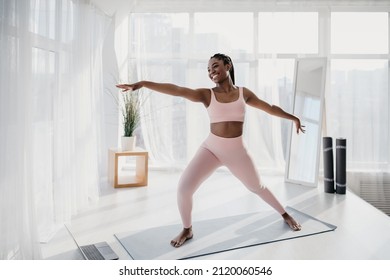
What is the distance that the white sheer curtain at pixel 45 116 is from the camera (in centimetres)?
197

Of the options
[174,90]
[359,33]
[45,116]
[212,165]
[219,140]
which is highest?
[359,33]

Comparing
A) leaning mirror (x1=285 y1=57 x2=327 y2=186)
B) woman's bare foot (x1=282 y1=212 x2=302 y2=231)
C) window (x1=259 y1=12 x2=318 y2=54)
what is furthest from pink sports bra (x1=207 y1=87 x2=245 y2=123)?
window (x1=259 y1=12 x2=318 y2=54)

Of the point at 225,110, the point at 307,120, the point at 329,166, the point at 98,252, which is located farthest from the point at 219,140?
the point at 307,120

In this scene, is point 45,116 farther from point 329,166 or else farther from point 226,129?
point 329,166

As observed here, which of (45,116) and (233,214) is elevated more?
(45,116)

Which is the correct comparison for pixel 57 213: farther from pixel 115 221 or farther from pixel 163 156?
pixel 163 156

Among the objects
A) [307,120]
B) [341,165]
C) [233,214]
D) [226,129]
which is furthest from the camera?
[307,120]

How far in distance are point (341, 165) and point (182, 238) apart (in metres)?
2.17

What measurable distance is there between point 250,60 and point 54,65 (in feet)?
9.16

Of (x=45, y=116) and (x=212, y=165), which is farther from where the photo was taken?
(x=45, y=116)

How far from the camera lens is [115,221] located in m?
2.88

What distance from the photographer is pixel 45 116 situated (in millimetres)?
2545

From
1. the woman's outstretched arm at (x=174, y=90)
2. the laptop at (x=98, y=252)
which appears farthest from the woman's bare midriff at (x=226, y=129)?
the laptop at (x=98, y=252)
